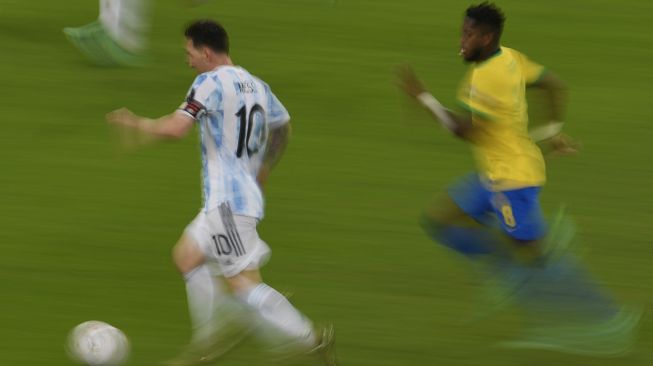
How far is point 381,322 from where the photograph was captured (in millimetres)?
8883

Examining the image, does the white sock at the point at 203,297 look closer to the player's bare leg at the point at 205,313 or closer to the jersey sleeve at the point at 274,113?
the player's bare leg at the point at 205,313

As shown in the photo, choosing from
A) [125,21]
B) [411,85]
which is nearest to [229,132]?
[411,85]

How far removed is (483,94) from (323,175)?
3.86 m

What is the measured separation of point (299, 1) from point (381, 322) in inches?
321

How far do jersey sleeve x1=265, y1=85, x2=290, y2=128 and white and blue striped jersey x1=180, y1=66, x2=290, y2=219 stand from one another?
13 cm

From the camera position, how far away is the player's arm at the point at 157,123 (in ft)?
23.7

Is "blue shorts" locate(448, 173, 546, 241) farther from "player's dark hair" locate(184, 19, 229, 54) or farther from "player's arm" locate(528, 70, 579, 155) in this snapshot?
"player's dark hair" locate(184, 19, 229, 54)

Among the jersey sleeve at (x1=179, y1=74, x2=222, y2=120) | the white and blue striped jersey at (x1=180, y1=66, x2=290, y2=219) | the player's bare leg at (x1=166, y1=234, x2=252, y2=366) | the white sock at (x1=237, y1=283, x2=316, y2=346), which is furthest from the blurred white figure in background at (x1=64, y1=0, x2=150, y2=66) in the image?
Result: the white sock at (x1=237, y1=283, x2=316, y2=346)

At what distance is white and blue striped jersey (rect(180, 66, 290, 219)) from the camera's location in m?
7.55

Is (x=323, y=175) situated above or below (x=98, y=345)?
below

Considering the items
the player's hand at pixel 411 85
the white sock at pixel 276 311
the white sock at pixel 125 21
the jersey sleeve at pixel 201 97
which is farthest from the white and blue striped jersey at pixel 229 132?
the white sock at pixel 125 21

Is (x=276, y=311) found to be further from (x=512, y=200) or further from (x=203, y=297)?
(x=512, y=200)

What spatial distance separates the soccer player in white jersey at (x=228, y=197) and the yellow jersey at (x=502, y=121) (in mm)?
1243

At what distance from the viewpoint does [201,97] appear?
24.6ft
